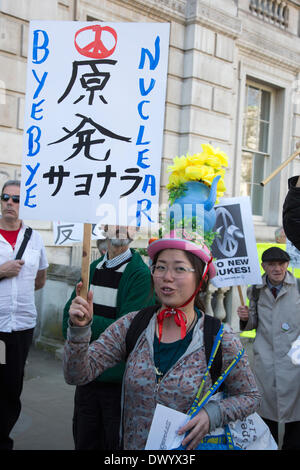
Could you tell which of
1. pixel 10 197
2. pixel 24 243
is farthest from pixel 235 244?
pixel 10 197

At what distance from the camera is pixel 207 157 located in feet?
11.1

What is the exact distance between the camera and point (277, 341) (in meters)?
3.86

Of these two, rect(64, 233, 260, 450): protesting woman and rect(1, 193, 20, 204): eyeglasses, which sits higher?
rect(1, 193, 20, 204): eyeglasses

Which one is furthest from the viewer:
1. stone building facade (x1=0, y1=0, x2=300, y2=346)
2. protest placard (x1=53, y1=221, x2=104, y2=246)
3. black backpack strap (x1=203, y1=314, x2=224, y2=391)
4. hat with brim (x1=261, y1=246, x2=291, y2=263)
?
stone building facade (x1=0, y1=0, x2=300, y2=346)

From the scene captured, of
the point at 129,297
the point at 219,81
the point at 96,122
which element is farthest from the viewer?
the point at 219,81

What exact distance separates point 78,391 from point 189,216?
1.32 metres

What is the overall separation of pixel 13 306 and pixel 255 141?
31.4 feet

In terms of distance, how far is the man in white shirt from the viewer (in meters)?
3.79

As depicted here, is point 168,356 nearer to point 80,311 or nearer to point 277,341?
point 80,311

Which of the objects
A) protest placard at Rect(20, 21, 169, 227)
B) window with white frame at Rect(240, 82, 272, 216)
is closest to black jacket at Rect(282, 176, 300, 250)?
protest placard at Rect(20, 21, 169, 227)

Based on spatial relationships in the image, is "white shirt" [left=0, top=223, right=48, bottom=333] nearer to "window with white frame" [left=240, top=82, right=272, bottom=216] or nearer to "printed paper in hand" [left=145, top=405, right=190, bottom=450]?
"printed paper in hand" [left=145, top=405, right=190, bottom=450]

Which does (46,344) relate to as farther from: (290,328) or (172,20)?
(172,20)

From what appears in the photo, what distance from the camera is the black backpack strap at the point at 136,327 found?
225cm

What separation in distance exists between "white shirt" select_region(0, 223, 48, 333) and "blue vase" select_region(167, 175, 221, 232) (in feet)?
4.58
